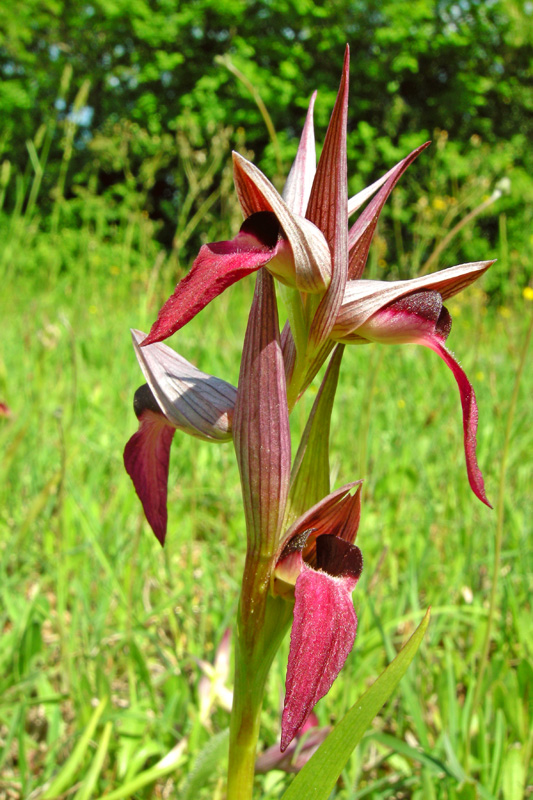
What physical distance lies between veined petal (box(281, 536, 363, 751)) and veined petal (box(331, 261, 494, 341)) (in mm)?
218

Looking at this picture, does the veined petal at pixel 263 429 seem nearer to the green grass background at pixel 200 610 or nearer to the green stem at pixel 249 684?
the green stem at pixel 249 684

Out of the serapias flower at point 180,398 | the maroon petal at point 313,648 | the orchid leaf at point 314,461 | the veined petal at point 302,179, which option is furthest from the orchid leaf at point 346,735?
the veined petal at point 302,179

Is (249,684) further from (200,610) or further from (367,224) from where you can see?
(200,610)

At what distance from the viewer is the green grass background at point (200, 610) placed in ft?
3.10

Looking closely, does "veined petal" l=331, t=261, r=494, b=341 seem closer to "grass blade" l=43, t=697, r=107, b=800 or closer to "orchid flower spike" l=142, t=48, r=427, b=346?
"orchid flower spike" l=142, t=48, r=427, b=346

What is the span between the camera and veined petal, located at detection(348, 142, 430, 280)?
1.83 feet

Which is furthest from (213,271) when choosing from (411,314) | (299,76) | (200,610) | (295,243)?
(299,76)

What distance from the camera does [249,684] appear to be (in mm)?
580

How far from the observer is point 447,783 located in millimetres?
875

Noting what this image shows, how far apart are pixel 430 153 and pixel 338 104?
780 cm

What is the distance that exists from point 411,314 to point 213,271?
181mm

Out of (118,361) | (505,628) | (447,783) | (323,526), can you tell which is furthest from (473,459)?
(118,361)

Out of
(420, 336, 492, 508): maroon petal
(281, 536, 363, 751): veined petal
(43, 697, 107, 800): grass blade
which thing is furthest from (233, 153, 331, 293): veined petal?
(43, 697, 107, 800): grass blade

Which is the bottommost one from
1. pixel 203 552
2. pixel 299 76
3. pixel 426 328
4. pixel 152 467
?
pixel 203 552
